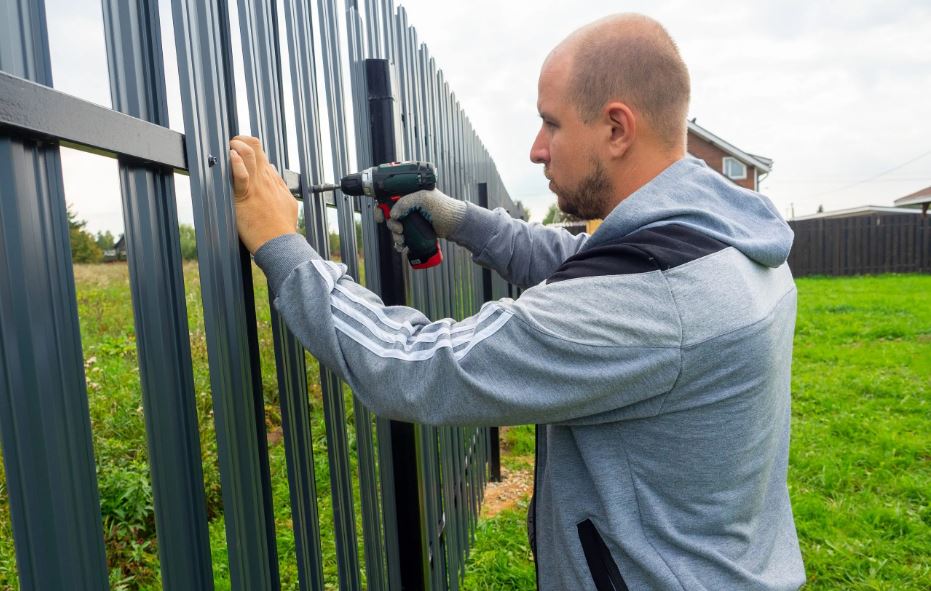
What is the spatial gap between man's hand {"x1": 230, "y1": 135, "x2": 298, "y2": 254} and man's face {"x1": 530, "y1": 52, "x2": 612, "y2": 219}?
766 millimetres

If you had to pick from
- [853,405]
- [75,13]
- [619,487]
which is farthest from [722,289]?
[853,405]

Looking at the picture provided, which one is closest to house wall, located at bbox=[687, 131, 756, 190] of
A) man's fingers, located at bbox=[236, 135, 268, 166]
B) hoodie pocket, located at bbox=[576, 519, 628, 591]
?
hoodie pocket, located at bbox=[576, 519, 628, 591]

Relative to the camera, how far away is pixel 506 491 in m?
5.00

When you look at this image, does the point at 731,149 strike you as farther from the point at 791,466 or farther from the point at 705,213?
the point at 705,213

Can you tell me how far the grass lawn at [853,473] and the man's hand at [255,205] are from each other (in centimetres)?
282

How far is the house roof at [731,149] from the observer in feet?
97.9

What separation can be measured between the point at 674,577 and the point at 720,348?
1.70 ft

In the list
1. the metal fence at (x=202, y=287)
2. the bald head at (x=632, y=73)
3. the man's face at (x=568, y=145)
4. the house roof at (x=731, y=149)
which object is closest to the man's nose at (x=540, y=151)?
the man's face at (x=568, y=145)

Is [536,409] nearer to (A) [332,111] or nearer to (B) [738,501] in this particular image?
(B) [738,501]

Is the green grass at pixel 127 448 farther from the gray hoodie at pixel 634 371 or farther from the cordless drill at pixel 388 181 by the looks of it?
the gray hoodie at pixel 634 371

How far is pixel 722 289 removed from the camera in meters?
1.34

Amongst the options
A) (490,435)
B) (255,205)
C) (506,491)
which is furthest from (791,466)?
(255,205)

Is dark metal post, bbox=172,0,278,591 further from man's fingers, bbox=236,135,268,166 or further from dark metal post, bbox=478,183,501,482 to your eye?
dark metal post, bbox=478,183,501,482

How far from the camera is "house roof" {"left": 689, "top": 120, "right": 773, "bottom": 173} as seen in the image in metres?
29.8
